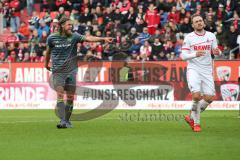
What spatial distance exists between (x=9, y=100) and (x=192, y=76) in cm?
1369

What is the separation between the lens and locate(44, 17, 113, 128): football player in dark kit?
1576 centimetres

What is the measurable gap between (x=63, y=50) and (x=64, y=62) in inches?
11.0

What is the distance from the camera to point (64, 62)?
51.9 ft

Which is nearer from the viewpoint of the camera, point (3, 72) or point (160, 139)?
point (160, 139)

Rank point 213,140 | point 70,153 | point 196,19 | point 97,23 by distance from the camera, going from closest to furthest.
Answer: point 70,153 → point 213,140 → point 196,19 → point 97,23

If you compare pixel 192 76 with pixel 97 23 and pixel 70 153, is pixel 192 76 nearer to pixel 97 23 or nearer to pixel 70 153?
pixel 70 153

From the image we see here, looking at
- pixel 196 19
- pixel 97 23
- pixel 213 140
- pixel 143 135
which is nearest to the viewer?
pixel 213 140

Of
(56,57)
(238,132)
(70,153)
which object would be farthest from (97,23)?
(70,153)

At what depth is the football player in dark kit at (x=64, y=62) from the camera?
51.7ft

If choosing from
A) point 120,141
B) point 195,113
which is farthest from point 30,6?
point 120,141

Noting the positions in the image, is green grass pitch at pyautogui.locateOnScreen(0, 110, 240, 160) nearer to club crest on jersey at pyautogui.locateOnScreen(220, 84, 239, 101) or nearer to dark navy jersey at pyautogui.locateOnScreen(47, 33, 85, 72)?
dark navy jersey at pyautogui.locateOnScreen(47, 33, 85, 72)

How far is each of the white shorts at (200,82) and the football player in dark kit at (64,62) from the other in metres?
2.06

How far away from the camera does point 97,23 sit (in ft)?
104

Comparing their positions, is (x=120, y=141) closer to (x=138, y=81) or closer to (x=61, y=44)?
(x=61, y=44)
